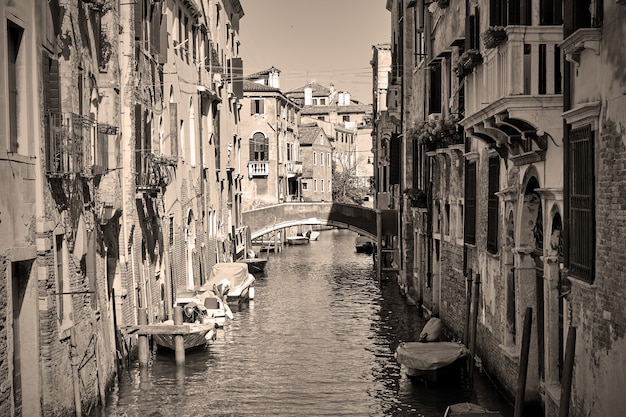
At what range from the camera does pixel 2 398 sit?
10.3 m

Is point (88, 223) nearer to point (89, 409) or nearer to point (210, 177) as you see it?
point (89, 409)

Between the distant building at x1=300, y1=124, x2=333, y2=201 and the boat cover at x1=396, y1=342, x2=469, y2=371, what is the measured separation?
173 feet

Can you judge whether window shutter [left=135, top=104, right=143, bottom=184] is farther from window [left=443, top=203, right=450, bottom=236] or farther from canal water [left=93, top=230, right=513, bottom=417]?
window [left=443, top=203, right=450, bottom=236]

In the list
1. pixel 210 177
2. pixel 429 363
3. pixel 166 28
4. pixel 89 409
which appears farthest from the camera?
pixel 210 177

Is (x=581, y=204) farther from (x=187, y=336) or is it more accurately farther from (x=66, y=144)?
(x=187, y=336)

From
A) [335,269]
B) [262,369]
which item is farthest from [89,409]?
[335,269]

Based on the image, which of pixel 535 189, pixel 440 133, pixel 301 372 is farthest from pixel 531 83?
pixel 301 372

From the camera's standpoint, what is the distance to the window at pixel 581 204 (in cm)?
1003

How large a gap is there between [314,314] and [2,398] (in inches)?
700

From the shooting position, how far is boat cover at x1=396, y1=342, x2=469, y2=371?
54.2ft

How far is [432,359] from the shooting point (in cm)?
1662

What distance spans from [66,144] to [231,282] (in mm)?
16565

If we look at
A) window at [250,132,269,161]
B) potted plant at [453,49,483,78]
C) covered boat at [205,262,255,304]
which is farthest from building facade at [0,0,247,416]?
window at [250,132,269,161]

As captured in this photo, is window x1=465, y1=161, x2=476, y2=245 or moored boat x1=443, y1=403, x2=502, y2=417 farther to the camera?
window x1=465, y1=161, x2=476, y2=245
